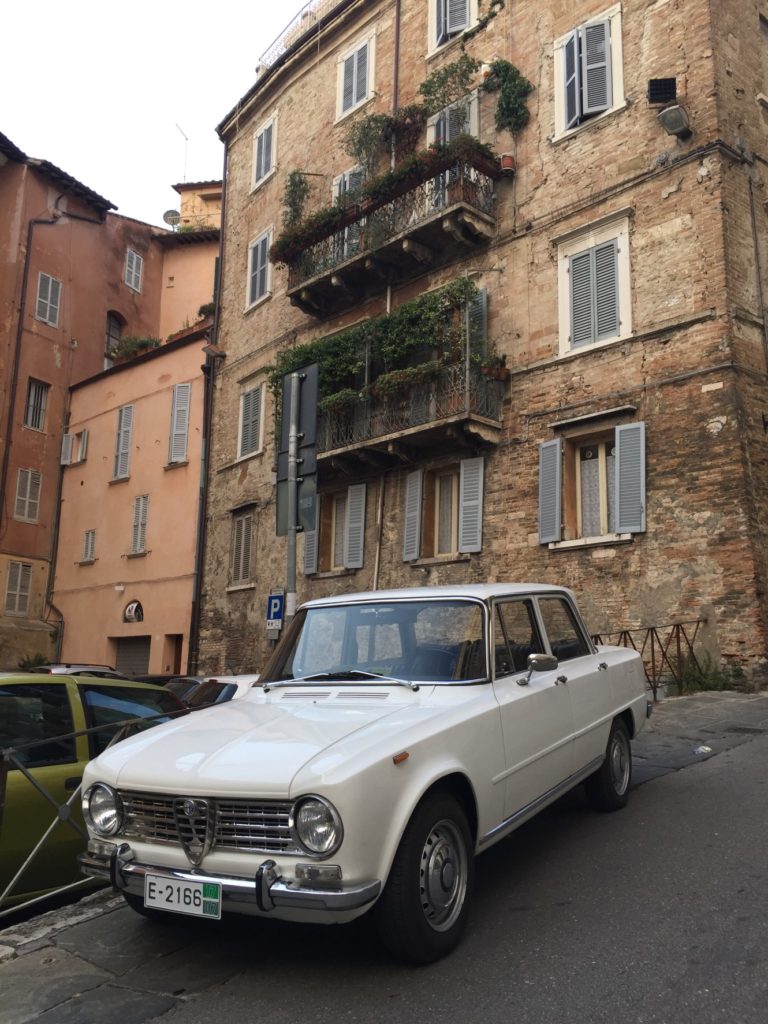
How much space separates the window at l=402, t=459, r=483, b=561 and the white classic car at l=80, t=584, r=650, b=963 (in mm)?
9403

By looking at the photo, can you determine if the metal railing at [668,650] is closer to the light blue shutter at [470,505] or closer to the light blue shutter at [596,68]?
the light blue shutter at [470,505]

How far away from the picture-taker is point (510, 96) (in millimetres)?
15797

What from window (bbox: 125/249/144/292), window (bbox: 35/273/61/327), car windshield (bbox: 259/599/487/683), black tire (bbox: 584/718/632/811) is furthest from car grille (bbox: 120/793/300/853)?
window (bbox: 125/249/144/292)

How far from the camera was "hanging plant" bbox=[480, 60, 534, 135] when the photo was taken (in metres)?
15.7

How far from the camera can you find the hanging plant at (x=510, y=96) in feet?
51.5

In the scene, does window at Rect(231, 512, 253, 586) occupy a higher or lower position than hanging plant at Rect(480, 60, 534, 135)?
lower

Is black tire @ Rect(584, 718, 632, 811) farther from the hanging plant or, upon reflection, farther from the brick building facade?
the hanging plant

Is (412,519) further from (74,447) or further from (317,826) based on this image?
(74,447)

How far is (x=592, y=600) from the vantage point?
12922mm

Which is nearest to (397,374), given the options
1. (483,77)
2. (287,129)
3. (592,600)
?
(592,600)

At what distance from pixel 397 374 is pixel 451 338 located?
1.15 meters

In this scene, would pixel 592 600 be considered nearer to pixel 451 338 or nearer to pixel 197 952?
pixel 451 338

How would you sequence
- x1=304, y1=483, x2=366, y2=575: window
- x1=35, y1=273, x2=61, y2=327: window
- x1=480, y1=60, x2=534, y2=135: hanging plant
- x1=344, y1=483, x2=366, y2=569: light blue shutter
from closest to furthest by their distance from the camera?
x1=480, y1=60, x2=534, y2=135: hanging plant
x1=344, y1=483, x2=366, y2=569: light blue shutter
x1=304, y1=483, x2=366, y2=575: window
x1=35, y1=273, x2=61, y2=327: window

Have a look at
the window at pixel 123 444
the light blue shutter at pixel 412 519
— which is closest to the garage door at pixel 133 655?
the window at pixel 123 444
